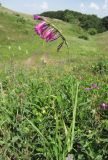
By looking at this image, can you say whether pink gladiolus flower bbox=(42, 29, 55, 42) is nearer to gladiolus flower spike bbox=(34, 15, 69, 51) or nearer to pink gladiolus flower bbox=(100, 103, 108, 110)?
gladiolus flower spike bbox=(34, 15, 69, 51)

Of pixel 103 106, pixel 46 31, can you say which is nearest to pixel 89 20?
pixel 103 106

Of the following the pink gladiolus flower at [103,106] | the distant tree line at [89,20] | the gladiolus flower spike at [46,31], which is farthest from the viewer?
the distant tree line at [89,20]

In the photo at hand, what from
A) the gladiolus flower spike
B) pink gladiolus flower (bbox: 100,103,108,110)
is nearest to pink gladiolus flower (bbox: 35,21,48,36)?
the gladiolus flower spike

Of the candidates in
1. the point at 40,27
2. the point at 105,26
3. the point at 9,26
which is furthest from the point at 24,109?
the point at 105,26

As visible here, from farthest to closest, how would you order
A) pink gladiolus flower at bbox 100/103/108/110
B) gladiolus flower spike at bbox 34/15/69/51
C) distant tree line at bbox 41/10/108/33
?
distant tree line at bbox 41/10/108/33, pink gladiolus flower at bbox 100/103/108/110, gladiolus flower spike at bbox 34/15/69/51

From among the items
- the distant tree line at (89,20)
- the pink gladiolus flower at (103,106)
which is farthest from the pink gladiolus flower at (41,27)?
the distant tree line at (89,20)

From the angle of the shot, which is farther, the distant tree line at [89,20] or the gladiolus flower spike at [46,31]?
the distant tree line at [89,20]

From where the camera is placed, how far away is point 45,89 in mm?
5785

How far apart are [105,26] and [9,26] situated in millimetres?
39400

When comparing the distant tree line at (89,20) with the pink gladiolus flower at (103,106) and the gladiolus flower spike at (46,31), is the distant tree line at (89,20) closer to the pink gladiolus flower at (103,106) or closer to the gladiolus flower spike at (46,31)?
the pink gladiolus flower at (103,106)

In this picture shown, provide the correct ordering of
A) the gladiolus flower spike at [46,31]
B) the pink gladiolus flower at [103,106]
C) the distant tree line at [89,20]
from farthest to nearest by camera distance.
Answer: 1. the distant tree line at [89,20]
2. the pink gladiolus flower at [103,106]
3. the gladiolus flower spike at [46,31]

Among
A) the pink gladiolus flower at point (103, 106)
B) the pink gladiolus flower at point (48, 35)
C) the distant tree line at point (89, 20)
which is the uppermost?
the pink gladiolus flower at point (48, 35)

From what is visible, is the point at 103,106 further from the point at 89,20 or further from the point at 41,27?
the point at 89,20

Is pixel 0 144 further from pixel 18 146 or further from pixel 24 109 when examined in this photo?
pixel 24 109
